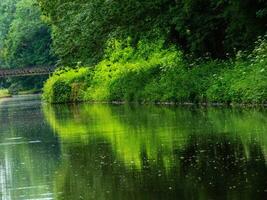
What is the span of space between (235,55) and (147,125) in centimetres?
1401

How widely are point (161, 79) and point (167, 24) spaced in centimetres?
300

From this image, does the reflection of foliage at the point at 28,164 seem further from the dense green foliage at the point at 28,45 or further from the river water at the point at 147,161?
the dense green foliage at the point at 28,45

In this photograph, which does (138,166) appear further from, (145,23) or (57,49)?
(57,49)

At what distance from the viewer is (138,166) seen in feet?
54.5

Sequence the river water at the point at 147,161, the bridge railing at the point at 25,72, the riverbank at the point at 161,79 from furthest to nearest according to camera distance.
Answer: the bridge railing at the point at 25,72 < the riverbank at the point at 161,79 < the river water at the point at 147,161

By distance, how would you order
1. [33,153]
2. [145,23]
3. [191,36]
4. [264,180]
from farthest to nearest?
1. [145,23]
2. [191,36]
3. [33,153]
4. [264,180]

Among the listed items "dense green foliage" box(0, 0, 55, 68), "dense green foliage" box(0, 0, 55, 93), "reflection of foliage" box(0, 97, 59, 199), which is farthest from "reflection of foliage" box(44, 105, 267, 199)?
"dense green foliage" box(0, 0, 55, 68)

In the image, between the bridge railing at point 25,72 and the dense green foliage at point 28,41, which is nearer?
the bridge railing at point 25,72

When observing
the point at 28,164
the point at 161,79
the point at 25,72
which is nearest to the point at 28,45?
the point at 25,72

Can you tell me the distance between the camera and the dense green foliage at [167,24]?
123 ft

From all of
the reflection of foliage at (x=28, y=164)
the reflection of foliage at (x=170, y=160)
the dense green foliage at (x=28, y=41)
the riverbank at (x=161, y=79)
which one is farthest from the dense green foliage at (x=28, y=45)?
the reflection of foliage at (x=170, y=160)

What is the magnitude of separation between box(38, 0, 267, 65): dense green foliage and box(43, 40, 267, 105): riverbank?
102 cm

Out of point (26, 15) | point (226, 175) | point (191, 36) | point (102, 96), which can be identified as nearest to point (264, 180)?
point (226, 175)

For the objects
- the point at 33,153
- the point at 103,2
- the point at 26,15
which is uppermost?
the point at 26,15
